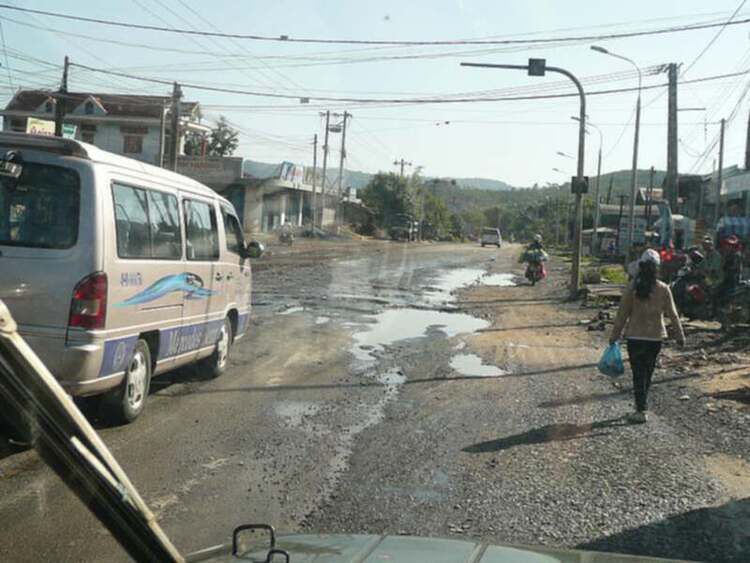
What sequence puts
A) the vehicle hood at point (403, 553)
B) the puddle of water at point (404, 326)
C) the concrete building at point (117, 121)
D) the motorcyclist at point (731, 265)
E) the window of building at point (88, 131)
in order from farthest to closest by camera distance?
1. the window of building at point (88, 131)
2. the concrete building at point (117, 121)
3. the motorcyclist at point (731, 265)
4. the puddle of water at point (404, 326)
5. the vehicle hood at point (403, 553)

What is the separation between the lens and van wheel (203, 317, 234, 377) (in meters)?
9.29

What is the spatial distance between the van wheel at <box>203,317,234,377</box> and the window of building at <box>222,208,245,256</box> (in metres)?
0.83

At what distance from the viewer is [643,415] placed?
809 centimetres

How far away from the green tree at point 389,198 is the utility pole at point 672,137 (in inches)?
2686

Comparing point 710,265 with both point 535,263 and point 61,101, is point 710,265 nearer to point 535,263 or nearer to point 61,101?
point 535,263

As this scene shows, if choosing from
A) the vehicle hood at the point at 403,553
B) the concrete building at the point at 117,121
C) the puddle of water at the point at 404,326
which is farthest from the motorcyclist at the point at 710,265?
the concrete building at the point at 117,121

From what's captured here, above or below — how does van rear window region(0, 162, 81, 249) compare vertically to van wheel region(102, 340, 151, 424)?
above

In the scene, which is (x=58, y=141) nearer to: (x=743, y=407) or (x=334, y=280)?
(x=743, y=407)

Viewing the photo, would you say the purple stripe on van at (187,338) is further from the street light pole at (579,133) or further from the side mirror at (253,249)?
the street light pole at (579,133)

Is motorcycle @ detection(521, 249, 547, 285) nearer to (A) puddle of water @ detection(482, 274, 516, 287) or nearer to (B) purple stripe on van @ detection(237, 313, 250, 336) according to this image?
(A) puddle of water @ detection(482, 274, 516, 287)

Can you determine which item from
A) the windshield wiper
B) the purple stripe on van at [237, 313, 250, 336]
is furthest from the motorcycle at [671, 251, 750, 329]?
the windshield wiper

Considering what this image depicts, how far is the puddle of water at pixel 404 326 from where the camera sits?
42.0ft

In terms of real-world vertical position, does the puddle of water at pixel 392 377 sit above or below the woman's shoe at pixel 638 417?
below

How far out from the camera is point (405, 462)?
6.33m
